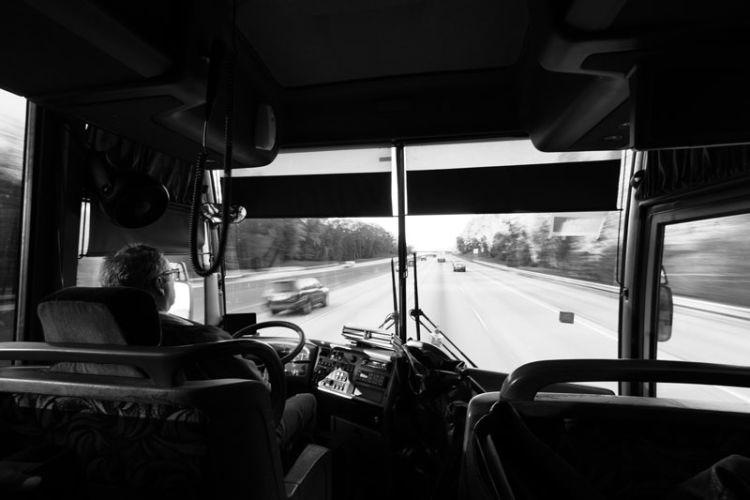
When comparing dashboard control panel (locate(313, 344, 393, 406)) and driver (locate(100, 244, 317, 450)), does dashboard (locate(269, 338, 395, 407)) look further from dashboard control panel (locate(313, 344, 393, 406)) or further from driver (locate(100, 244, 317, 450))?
driver (locate(100, 244, 317, 450))

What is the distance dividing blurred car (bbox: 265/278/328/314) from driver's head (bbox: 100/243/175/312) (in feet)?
3.96

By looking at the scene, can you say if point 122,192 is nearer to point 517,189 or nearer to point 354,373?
point 354,373

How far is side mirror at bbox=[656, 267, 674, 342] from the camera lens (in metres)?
2.36

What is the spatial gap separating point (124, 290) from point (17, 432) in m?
0.54

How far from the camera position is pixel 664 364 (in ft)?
3.43

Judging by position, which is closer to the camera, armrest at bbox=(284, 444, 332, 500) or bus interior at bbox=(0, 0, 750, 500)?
bus interior at bbox=(0, 0, 750, 500)

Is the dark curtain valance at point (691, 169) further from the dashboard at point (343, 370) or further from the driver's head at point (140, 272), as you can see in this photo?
the driver's head at point (140, 272)

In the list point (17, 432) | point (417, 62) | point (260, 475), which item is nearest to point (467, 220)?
point (417, 62)

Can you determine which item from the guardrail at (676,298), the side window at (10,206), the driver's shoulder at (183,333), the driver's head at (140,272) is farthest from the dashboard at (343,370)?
the side window at (10,206)

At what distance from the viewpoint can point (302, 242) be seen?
10.5 feet

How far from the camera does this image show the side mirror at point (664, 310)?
7.74 ft

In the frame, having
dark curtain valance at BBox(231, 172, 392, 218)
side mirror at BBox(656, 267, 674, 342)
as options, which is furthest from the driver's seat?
side mirror at BBox(656, 267, 674, 342)

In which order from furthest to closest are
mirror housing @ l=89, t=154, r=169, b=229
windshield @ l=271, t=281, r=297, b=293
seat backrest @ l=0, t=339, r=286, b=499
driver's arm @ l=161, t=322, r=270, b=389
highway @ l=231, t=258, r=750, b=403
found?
windshield @ l=271, t=281, r=297, b=293 < highway @ l=231, t=258, r=750, b=403 < mirror housing @ l=89, t=154, r=169, b=229 < driver's arm @ l=161, t=322, r=270, b=389 < seat backrest @ l=0, t=339, r=286, b=499

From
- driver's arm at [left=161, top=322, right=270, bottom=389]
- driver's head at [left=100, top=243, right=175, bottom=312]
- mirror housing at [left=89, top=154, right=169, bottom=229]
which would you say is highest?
mirror housing at [left=89, top=154, right=169, bottom=229]
